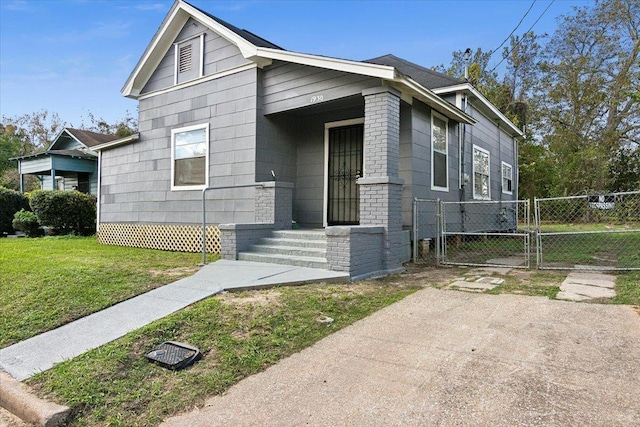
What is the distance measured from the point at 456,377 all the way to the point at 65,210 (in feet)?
43.5

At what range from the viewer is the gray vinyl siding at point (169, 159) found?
8.16 m

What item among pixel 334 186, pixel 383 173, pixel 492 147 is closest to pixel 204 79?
pixel 334 186

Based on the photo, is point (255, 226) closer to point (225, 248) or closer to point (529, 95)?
point (225, 248)

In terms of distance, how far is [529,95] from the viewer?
2467cm

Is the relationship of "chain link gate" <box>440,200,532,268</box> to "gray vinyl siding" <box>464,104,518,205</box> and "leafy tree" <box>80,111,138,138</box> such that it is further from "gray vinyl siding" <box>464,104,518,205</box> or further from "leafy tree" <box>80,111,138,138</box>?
"leafy tree" <box>80,111,138,138</box>

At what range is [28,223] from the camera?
12828 mm

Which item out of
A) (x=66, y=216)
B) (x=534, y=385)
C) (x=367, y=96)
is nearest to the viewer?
(x=534, y=385)

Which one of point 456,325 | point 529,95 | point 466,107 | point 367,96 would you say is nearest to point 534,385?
point 456,325

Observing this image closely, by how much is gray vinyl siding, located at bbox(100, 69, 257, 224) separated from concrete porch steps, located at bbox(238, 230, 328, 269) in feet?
3.87

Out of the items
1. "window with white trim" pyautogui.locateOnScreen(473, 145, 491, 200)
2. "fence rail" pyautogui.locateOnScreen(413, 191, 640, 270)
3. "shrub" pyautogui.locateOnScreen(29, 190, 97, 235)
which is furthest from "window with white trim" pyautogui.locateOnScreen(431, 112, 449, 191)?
"shrub" pyautogui.locateOnScreen(29, 190, 97, 235)

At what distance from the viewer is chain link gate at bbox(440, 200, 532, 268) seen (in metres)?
7.24

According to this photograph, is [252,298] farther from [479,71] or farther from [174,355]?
[479,71]

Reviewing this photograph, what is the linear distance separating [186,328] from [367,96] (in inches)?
184

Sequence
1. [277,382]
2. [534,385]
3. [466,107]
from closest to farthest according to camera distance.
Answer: [534,385] → [277,382] → [466,107]
